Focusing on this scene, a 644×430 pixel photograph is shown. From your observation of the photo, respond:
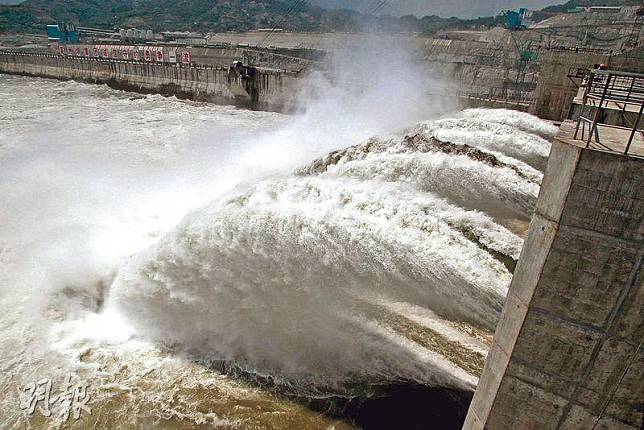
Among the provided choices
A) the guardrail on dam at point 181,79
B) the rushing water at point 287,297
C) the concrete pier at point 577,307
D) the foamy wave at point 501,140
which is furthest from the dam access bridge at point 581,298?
the guardrail on dam at point 181,79

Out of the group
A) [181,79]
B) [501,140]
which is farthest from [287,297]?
[181,79]

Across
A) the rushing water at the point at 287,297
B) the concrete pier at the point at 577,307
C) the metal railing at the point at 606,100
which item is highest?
the metal railing at the point at 606,100

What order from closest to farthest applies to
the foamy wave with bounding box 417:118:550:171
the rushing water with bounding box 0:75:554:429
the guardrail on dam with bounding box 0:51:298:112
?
the rushing water with bounding box 0:75:554:429, the foamy wave with bounding box 417:118:550:171, the guardrail on dam with bounding box 0:51:298:112

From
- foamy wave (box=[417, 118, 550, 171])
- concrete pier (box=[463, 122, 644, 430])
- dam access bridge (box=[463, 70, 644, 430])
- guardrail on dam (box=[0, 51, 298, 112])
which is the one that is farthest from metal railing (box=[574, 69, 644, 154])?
guardrail on dam (box=[0, 51, 298, 112])

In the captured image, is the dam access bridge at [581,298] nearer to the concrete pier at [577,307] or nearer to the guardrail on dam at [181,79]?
the concrete pier at [577,307]

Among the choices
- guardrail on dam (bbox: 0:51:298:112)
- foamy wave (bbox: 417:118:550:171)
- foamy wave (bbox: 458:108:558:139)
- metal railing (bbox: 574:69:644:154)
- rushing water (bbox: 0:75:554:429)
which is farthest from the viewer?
guardrail on dam (bbox: 0:51:298:112)

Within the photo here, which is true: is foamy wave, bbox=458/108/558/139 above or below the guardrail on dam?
above

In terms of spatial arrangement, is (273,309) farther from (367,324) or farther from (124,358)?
(124,358)

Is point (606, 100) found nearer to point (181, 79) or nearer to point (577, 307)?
point (577, 307)

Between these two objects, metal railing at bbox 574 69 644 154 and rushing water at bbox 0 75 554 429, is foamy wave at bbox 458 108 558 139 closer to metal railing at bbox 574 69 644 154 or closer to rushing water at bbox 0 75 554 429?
rushing water at bbox 0 75 554 429
